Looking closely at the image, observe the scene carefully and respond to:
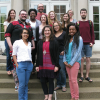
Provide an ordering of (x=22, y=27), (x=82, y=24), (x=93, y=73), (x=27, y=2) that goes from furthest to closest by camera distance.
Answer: (x=27, y=2) < (x=93, y=73) < (x=82, y=24) < (x=22, y=27)

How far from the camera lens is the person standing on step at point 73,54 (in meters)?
3.01

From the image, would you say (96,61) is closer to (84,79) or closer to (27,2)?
(84,79)

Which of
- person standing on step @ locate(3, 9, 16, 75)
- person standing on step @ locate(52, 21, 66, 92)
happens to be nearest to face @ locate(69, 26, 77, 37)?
person standing on step @ locate(52, 21, 66, 92)

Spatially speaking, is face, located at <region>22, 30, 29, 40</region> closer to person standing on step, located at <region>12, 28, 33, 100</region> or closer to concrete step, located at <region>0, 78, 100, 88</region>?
person standing on step, located at <region>12, 28, 33, 100</region>

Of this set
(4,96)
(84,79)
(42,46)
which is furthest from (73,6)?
(4,96)

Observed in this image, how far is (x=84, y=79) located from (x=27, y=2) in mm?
5396

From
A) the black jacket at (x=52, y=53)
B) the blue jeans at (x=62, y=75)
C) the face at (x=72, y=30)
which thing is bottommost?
the blue jeans at (x=62, y=75)

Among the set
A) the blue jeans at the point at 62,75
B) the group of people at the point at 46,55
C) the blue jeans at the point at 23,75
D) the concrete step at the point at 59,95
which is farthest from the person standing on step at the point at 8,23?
the blue jeans at the point at 62,75

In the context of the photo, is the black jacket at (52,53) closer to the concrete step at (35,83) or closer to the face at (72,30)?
the face at (72,30)

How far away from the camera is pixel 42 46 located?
306 centimetres

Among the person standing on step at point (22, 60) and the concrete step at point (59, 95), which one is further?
the concrete step at point (59, 95)

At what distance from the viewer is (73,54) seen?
3055mm

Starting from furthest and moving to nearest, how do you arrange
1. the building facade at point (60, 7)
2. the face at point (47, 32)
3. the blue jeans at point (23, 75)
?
the building facade at point (60, 7), the face at point (47, 32), the blue jeans at point (23, 75)

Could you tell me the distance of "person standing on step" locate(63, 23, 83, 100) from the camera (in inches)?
119
